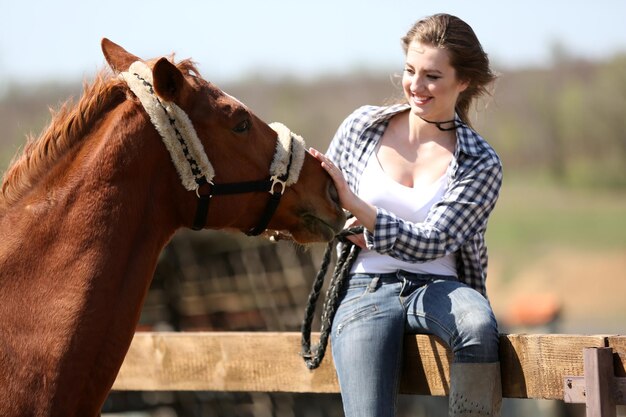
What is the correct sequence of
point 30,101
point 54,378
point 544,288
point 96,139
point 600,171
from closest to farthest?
point 54,378
point 96,139
point 544,288
point 600,171
point 30,101

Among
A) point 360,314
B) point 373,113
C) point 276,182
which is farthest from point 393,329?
point 373,113

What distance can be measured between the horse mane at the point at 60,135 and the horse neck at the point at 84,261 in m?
0.04

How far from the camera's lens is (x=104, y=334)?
342 cm

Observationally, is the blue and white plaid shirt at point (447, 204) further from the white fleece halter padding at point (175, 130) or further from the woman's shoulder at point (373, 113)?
the white fleece halter padding at point (175, 130)

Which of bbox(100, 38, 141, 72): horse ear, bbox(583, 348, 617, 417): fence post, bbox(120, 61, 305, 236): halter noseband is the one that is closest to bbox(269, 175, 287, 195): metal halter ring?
bbox(120, 61, 305, 236): halter noseband

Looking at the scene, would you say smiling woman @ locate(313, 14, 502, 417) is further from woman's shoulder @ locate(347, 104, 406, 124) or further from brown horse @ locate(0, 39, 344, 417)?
brown horse @ locate(0, 39, 344, 417)

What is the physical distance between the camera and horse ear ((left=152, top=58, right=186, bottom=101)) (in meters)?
3.43

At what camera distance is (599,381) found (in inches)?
137

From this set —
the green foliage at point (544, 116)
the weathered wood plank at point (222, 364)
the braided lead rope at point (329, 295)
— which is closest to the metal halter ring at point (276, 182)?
the braided lead rope at point (329, 295)

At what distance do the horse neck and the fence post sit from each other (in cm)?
156

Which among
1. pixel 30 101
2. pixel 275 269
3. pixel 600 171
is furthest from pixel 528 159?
pixel 275 269

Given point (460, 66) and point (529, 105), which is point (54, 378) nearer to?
point (460, 66)

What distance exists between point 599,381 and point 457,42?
1.38 metres

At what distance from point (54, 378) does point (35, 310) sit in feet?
0.78
